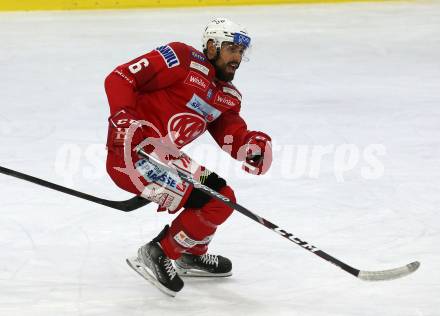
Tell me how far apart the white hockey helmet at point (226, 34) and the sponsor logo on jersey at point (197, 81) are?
149mm

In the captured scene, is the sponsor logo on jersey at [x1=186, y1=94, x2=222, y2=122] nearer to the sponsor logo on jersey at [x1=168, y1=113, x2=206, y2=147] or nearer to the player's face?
the sponsor logo on jersey at [x1=168, y1=113, x2=206, y2=147]

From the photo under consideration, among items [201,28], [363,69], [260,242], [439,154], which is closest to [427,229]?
[260,242]

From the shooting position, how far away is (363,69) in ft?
25.4

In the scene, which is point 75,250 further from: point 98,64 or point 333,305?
point 98,64

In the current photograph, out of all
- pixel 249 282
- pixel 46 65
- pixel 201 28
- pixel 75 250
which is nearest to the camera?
pixel 249 282

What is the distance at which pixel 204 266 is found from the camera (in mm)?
3760

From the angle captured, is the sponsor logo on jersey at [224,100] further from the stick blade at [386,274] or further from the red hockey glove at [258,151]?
the stick blade at [386,274]

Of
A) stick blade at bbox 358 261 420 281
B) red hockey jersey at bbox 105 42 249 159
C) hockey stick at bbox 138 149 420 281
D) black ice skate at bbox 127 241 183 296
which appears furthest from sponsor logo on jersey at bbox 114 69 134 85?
stick blade at bbox 358 261 420 281

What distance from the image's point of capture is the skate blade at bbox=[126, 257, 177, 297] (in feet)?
11.5

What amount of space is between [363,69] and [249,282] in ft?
14.5

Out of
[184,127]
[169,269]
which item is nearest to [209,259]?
[169,269]

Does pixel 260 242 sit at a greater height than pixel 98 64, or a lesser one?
lesser

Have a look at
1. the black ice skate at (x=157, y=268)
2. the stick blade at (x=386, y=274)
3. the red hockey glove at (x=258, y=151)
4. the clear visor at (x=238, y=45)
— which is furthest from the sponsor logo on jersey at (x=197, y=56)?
the stick blade at (x=386, y=274)

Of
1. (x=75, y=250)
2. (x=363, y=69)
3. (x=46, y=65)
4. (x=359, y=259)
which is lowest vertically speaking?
(x=75, y=250)
